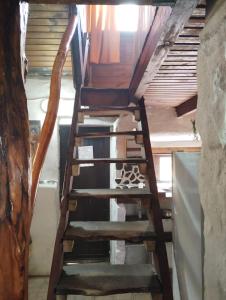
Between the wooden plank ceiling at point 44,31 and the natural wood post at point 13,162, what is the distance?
1.87 metres

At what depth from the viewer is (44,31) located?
2760 millimetres

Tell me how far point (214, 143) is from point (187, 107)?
2539 mm

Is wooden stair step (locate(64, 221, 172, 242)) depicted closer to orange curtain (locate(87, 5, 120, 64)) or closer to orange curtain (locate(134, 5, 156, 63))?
orange curtain (locate(134, 5, 156, 63))

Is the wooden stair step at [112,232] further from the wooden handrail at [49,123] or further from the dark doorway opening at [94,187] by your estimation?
the dark doorway opening at [94,187]

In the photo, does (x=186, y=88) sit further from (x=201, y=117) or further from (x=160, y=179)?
(x=160, y=179)

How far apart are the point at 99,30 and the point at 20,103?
11.7ft

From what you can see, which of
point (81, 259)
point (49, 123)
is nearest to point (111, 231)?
point (49, 123)

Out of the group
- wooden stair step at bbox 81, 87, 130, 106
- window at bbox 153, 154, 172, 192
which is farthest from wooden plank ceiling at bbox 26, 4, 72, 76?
window at bbox 153, 154, 172, 192

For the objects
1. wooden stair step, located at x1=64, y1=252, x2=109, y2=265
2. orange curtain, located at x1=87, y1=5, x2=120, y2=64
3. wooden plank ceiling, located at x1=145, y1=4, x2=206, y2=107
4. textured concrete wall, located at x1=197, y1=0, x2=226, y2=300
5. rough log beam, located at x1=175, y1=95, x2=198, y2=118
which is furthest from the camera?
orange curtain, located at x1=87, y1=5, x2=120, y2=64

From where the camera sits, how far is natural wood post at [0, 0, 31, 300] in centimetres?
78

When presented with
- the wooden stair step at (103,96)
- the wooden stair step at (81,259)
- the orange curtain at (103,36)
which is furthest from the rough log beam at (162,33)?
the wooden stair step at (81,259)

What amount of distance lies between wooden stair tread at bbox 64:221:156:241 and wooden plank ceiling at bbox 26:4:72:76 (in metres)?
1.91

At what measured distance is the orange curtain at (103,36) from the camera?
13.3ft

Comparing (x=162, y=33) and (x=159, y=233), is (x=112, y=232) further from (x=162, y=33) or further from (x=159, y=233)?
(x=162, y=33)
